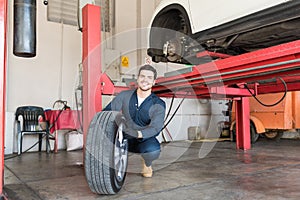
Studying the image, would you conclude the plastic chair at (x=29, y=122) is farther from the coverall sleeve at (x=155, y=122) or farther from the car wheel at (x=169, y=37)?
the coverall sleeve at (x=155, y=122)

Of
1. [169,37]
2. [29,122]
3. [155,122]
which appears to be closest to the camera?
[155,122]

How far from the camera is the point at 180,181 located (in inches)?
86.5

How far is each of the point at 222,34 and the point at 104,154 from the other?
1.45 meters

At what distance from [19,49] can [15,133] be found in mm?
2907

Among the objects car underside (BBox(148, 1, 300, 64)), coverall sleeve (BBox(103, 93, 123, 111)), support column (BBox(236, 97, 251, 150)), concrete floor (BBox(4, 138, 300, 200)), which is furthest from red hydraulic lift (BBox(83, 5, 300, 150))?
support column (BBox(236, 97, 251, 150))

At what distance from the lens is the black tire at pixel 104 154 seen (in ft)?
5.68

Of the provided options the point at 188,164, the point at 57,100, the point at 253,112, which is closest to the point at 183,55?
the point at 188,164

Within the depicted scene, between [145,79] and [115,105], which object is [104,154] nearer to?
[115,105]

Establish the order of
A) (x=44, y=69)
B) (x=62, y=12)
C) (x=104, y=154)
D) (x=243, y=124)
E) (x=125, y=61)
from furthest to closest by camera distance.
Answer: (x=125, y=61), (x=62, y=12), (x=44, y=69), (x=243, y=124), (x=104, y=154)

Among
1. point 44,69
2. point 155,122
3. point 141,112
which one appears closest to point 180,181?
point 155,122

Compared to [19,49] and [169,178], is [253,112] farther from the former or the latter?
[19,49]

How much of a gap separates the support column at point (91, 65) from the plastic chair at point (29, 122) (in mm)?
2176

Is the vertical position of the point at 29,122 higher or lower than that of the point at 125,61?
lower

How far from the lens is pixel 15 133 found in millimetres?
4480
